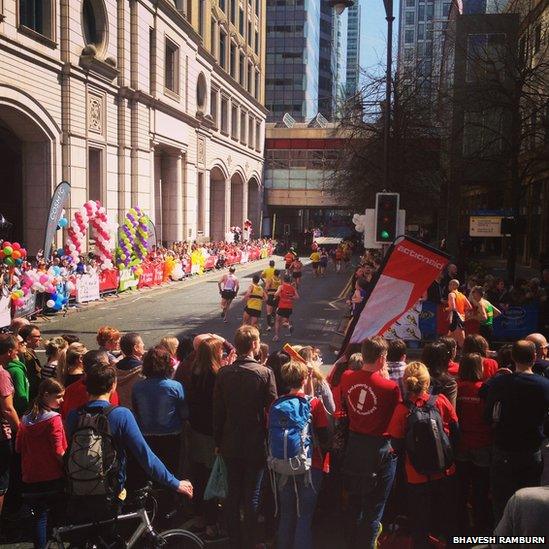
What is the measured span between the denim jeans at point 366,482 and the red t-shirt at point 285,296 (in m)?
10.6

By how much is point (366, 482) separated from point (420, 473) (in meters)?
0.43

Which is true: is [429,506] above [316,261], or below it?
below

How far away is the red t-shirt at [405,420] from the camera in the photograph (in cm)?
473

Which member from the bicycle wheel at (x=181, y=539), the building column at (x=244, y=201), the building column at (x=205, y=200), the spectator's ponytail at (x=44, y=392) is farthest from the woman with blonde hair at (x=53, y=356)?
the building column at (x=244, y=201)

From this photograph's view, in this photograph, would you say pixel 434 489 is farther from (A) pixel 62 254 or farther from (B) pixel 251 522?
(A) pixel 62 254

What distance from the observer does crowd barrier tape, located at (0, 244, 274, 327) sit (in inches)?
641

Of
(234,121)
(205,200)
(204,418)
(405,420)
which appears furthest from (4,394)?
(234,121)

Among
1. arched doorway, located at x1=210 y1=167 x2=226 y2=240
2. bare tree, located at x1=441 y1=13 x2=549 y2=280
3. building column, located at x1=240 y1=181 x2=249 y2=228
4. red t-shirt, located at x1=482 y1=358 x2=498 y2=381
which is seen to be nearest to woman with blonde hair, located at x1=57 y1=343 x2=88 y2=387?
red t-shirt, located at x1=482 y1=358 x2=498 y2=381

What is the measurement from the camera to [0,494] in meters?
4.97

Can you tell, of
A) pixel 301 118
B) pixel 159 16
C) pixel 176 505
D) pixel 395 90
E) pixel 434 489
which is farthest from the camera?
pixel 301 118

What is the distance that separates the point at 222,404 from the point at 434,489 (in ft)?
5.97

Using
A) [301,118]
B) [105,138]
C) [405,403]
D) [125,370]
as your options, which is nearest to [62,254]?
[105,138]

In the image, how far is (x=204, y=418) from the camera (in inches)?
210

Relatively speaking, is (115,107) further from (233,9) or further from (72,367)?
(233,9)
